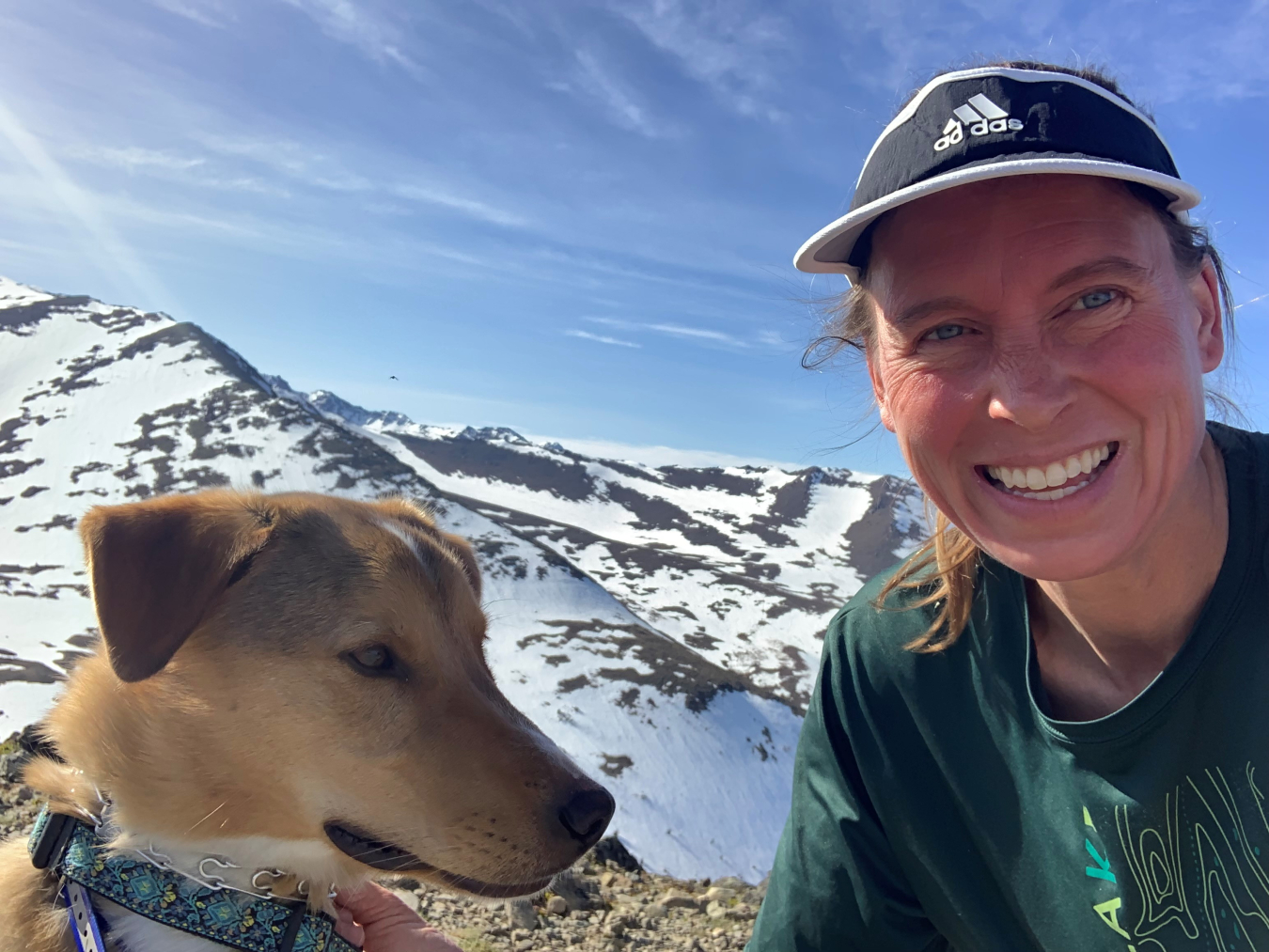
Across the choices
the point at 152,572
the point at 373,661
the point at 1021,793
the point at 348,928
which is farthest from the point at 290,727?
the point at 1021,793

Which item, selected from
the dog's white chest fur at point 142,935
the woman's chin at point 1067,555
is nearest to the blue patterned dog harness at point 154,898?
the dog's white chest fur at point 142,935

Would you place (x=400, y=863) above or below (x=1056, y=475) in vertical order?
below

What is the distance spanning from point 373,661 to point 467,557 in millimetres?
1411

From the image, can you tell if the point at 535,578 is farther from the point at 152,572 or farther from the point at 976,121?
the point at 976,121

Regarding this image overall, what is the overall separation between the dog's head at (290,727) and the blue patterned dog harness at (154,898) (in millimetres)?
154

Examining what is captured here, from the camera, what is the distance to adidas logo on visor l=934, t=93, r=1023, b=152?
2568 millimetres

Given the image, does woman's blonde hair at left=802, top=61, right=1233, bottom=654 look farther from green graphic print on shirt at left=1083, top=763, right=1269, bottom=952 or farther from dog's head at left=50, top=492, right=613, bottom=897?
dog's head at left=50, top=492, right=613, bottom=897

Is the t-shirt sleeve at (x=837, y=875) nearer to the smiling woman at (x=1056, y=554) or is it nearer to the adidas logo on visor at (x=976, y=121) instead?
the smiling woman at (x=1056, y=554)

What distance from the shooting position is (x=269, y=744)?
3.37 meters

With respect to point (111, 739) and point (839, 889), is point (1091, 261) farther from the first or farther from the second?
point (111, 739)

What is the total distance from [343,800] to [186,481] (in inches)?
3392

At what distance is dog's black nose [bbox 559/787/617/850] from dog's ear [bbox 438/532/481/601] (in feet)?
5.02

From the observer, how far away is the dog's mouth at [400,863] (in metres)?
3.42

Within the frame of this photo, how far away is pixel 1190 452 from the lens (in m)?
2.62
